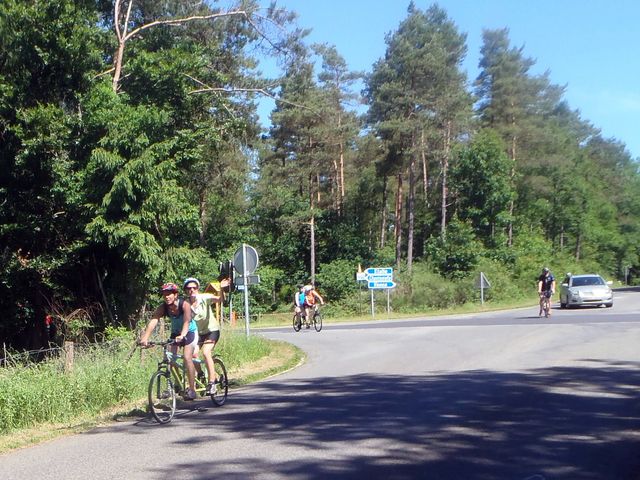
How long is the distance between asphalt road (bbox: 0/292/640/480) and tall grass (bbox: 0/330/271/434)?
4.89 feet

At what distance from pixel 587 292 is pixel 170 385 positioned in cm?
2801

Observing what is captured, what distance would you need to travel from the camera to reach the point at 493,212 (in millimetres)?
61969

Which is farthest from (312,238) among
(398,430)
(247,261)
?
(398,430)

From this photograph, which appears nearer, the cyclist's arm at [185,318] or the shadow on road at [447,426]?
the shadow on road at [447,426]

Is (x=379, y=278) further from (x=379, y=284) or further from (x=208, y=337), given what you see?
(x=208, y=337)

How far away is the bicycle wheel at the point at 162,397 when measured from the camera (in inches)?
411

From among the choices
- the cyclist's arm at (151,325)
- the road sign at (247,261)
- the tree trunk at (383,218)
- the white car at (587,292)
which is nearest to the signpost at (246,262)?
the road sign at (247,261)

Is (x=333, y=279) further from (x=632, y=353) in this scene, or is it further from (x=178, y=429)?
(x=178, y=429)

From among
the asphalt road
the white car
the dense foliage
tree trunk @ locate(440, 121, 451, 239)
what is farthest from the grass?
tree trunk @ locate(440, 121, 451, 239)

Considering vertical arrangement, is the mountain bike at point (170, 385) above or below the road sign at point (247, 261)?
below

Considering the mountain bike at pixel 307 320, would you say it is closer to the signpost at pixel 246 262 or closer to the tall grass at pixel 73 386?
the signpost at pixel 246 262

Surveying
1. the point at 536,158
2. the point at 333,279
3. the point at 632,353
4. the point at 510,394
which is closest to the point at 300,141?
the point at 333,279

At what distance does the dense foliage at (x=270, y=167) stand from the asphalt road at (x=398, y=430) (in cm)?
1059

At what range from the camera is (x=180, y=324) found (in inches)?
432
